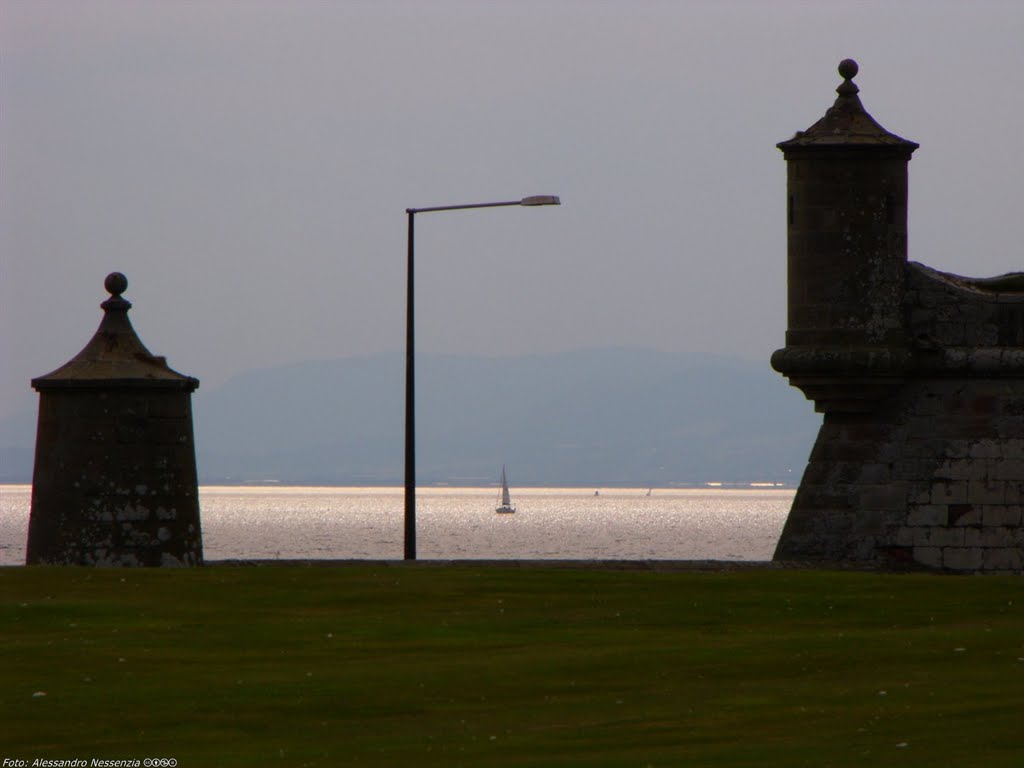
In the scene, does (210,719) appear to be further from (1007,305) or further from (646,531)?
(646,531)

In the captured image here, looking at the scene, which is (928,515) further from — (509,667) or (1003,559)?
(509,667)

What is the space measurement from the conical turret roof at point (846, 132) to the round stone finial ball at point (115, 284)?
9963 millimetres

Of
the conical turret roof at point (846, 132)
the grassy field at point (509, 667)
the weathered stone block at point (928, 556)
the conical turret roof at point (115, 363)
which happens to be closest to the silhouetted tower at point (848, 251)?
the conical turret roof at point (846, 132)

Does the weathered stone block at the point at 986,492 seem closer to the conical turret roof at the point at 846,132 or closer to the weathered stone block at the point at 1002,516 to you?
the weathered stone block at the point at 1002,516

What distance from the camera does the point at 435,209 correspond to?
116 feet

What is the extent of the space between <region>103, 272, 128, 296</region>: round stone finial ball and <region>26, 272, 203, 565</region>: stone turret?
115 centimetres

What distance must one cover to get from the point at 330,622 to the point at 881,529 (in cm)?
1228

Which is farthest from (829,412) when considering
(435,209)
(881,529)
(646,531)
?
(646,531)

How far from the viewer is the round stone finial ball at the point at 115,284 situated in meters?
28.7

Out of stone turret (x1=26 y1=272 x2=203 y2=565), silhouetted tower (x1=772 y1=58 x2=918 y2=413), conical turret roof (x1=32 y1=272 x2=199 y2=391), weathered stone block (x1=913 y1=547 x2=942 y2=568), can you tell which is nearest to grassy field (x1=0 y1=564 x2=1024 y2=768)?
stone turret (x1=26 y1=272 x2=203 y2=565)

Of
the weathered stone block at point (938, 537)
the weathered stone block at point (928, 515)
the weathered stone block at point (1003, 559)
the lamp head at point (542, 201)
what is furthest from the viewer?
the lamp head at point (542, 201)

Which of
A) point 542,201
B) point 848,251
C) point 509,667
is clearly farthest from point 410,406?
point 509,667

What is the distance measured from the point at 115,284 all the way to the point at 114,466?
2.69m

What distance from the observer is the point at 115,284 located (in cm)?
2872
